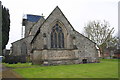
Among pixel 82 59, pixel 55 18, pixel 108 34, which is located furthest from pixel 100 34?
pixel 55 18

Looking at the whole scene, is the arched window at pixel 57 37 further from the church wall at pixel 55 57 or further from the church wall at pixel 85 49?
the church wall at pixel 85 49

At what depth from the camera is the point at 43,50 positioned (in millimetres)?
24906

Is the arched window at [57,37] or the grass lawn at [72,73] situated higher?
the arched window at [57,37]

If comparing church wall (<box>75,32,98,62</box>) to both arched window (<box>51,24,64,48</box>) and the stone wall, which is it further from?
arched window (<box>51,24,64,48</box>)

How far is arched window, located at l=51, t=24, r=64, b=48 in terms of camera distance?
1058 inches

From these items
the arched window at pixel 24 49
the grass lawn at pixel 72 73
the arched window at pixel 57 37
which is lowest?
the grass lawn at pixel 72 73

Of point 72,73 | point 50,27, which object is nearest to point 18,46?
point 50,27

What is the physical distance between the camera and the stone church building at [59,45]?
84.6ft

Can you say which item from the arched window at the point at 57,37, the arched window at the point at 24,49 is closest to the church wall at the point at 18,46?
the arched window at the point at 24,49

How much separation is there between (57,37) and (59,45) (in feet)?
5.55

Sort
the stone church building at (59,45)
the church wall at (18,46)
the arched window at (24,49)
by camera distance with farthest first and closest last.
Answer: the arched window at (24,49) < the church wall at (18,46) < the stone church building at (59,45)

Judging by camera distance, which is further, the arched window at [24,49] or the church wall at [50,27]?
the arched window at [24,49]

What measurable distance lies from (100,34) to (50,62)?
28.8 m

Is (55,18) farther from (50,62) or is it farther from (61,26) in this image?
(50,62)
